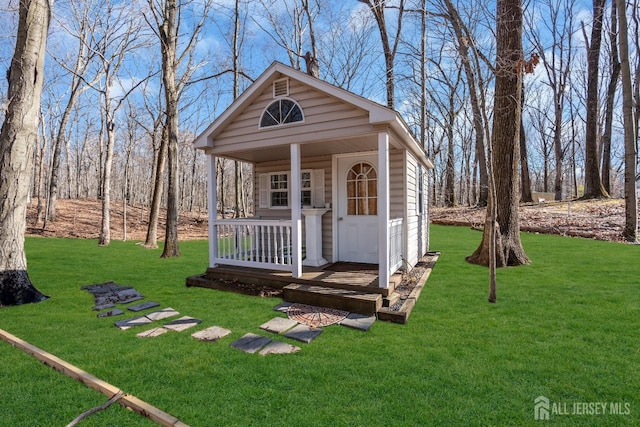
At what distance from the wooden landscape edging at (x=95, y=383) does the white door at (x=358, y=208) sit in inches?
172

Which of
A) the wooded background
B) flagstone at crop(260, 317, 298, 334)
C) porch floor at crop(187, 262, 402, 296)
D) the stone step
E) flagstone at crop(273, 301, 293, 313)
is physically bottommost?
flagstone at crop(260, 317, 298, 334)

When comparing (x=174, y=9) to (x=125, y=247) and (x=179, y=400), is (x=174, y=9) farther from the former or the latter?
(x=179, y=400)

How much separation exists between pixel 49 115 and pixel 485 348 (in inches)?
1180

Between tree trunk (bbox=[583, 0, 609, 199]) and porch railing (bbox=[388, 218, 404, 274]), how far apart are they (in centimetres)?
1354

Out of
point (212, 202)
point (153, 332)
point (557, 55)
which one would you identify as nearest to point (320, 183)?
point (212, 202)

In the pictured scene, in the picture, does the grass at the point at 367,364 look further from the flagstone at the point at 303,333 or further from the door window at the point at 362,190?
the door window at the point at 362,190

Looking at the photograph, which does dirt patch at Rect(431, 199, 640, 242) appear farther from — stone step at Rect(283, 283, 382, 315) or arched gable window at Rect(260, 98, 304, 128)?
arched gable window at Rect(260, 98, 304, 128)

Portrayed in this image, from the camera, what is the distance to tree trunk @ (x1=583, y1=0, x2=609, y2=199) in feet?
44.3

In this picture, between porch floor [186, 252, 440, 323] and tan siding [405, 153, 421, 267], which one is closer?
porch floor [186, 252, 440, 323]

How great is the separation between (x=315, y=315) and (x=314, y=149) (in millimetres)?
3034

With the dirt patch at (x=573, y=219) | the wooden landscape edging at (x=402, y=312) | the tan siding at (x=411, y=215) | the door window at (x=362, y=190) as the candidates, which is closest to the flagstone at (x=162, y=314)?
the wooden landscape edging at (x=402, y=312)

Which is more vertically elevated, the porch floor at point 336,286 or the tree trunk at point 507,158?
the tree trunk at point 507,158

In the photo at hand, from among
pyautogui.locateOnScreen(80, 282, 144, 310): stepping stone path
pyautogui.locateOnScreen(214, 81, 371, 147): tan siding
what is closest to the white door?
pyautogui.locateOnScreen(214, 81, 371, 147): tan siding

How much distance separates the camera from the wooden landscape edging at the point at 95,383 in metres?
2.04
